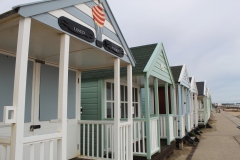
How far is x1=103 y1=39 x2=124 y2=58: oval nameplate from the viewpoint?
3309mm

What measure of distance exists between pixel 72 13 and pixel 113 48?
1.08 m

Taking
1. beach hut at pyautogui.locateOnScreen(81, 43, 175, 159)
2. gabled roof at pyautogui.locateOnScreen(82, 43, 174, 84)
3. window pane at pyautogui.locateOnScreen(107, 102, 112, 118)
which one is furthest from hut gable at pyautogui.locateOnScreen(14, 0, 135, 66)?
window pane at pyautogui.locateOnScreen(107, 102, 112, 118)

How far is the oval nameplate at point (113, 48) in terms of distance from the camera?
331cm

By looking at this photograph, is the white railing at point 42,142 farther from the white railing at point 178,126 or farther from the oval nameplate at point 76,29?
the white railing at point 178,126

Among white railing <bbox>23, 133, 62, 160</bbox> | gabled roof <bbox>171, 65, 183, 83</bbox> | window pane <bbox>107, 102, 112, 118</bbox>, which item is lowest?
white railing <bbox>23, 133, 62, 160</bbox>

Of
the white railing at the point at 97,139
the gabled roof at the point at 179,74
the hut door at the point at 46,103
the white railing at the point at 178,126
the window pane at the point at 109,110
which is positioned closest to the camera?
the hut door at the point at 46,103

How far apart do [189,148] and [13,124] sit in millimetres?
8179

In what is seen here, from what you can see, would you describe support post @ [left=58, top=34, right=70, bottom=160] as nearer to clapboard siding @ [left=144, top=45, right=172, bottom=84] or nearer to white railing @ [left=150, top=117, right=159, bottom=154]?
clapboard siding @ [left=144, top=45, right=172, bottom=84]

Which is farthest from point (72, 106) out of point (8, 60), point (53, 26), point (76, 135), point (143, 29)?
point (143, 29)

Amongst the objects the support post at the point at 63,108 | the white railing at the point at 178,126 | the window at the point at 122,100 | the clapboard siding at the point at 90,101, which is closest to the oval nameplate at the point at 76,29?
the support post at the point at 63,108

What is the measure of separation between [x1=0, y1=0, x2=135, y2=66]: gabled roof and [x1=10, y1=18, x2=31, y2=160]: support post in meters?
0.12

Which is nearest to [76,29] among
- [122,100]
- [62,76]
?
[62,76]

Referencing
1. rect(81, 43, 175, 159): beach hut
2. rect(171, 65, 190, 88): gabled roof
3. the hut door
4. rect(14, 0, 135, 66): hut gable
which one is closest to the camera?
rect(14, 0, 135, 66): hut gable

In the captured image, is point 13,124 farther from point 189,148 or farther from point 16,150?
point 189,148
